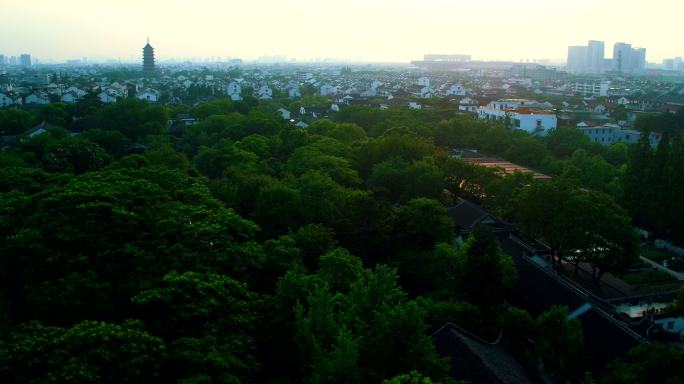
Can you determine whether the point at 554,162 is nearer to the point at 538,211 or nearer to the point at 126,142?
the point at 538,211

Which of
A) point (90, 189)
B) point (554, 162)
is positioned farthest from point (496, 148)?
point (90, 189)

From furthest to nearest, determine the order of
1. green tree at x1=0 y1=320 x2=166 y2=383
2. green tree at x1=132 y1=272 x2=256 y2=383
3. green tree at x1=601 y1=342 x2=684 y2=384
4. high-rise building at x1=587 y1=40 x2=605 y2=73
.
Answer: high-rise building at x1=587 y1=40 x2=605 y2=73 → green tree at x1=601 y1=342 x2=684 y2=384 → green tree at x1=132 y1=272 x2=256 y2=383 → green tree at x1=0 y1=320 x2=166 y2=383

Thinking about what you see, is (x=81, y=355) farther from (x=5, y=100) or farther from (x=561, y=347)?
(x=5, y=100)

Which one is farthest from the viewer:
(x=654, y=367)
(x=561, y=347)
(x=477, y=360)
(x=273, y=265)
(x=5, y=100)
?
(x=5, y=100)

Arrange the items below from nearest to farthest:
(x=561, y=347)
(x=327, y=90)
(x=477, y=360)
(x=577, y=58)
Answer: (x=477, y=360) → (x=561, y=347) → (x=327, y=90) → (x=577, y=58)

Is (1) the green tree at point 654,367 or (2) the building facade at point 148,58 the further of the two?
(2) the building facade at point 148,58

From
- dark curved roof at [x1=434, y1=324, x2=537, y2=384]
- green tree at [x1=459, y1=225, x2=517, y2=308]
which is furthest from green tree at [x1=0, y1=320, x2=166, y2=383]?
green tree at [x1=459, y1=225, x2=517, y2=308]

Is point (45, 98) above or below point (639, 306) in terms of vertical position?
above

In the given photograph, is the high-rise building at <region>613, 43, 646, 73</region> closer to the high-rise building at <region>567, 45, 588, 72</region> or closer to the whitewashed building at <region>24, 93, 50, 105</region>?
the high-rise building at <region>567, 45, 588, 72</region>

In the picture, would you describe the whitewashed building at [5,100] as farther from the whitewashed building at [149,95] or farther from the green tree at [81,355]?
the green tree at [81,355]

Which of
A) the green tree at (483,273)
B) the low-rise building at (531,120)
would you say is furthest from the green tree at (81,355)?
the low-rise building at (531,120)

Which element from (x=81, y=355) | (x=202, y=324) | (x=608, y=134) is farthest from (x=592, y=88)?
(x=81, y=355)
